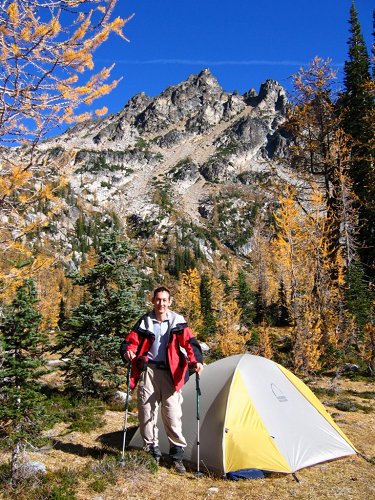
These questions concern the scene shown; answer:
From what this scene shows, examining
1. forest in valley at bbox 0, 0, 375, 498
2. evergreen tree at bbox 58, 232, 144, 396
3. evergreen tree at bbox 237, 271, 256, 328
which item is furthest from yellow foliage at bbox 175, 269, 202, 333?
evergreen tree at bbox 58, 232, 144, 396

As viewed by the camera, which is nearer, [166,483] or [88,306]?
[166,483]

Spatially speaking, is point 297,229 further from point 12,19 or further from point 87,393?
point 12,19

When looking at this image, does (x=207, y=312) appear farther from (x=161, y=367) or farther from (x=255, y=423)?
(x=161, y=367)

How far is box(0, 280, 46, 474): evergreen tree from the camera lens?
5441 millimetres

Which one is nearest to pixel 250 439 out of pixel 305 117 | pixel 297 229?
pixel 297 229

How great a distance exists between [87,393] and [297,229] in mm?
9592

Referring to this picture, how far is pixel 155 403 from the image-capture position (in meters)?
5.52

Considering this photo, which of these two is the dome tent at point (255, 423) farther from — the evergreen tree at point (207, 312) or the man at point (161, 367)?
the evergreen tree at point (207, 312)

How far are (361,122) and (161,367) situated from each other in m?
19.9

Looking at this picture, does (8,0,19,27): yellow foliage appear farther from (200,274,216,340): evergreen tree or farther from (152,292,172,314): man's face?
(200,274,216,340): evergreen tree

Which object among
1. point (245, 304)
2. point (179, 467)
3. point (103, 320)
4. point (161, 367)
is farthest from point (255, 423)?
point (245, 304)

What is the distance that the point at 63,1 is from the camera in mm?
3787

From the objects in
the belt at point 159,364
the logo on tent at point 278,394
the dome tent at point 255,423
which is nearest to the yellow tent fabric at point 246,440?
the dome tent at point 255,423

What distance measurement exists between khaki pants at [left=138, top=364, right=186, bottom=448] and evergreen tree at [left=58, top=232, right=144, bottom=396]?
5450mm
